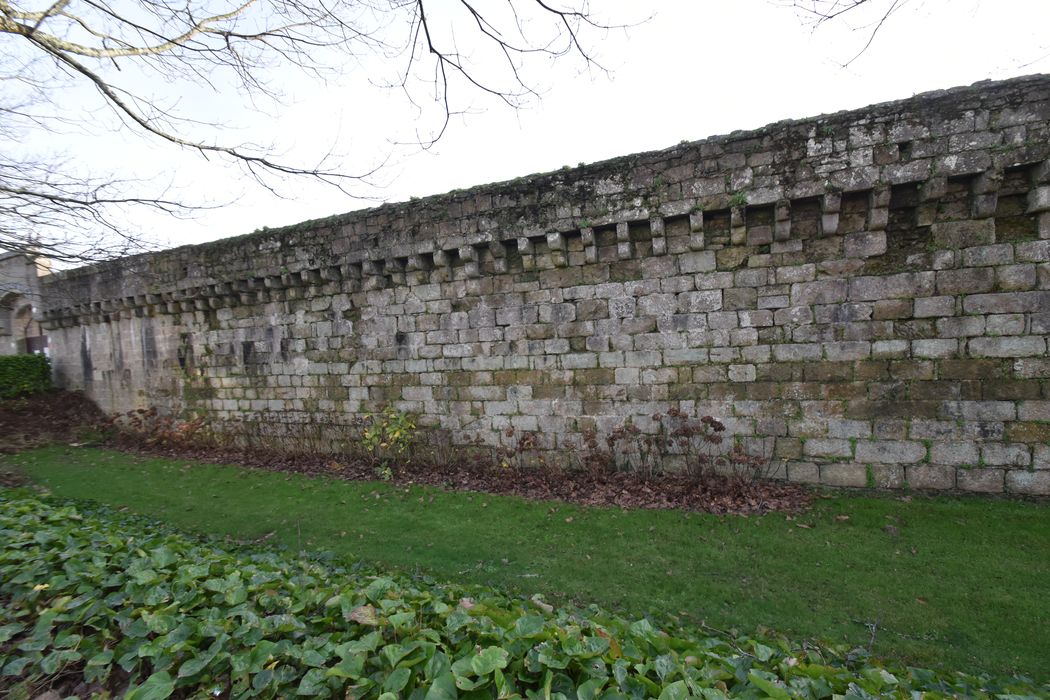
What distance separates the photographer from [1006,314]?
532 centimetres

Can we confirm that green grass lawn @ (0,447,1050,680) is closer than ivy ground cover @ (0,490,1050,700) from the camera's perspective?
No

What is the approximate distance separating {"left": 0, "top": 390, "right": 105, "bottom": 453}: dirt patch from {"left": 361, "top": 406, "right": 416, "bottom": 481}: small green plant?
913 cm

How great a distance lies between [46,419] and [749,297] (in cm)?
1732

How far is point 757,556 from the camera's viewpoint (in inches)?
188

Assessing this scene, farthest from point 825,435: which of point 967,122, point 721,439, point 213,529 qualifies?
point 213,529

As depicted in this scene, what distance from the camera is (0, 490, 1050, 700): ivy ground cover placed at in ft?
5.19

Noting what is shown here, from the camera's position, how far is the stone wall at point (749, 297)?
5309 millimetres

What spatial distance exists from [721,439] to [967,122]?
4.49 metres

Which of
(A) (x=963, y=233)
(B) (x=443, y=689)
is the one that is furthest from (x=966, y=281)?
(B) (x=443, y=689)

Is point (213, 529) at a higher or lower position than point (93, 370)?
lower

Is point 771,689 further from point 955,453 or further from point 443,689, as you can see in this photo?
point 955,453

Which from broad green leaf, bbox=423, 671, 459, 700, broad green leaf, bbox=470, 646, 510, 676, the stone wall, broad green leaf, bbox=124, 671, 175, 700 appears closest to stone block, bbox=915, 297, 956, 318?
the stone wall

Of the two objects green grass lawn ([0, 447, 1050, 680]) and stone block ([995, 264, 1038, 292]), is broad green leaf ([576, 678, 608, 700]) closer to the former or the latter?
green grass lawn ([0, 447, 1050, 680])

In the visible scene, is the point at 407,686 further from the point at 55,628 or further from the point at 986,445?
the point at 986,445
